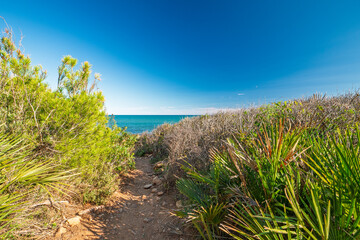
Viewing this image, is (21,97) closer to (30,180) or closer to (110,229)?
(30,180)

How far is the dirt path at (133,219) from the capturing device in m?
2.90

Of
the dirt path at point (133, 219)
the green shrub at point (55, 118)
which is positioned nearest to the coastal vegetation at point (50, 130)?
the green shrub at point (55, 118)

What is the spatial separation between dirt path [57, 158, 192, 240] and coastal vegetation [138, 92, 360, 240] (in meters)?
0.50

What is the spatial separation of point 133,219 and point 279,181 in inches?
133

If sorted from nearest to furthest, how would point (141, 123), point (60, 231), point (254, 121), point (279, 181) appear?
1. point (279, 181)
2. point (60, 231)
3. point (254, 121)
4. point (141, 123)

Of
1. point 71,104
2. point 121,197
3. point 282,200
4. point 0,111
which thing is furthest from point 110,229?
point 282,200

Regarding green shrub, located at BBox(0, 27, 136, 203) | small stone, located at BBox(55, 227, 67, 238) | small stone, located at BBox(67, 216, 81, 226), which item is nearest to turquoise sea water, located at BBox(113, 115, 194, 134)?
green shrub, located at BBox(0, 27, 136, 203)

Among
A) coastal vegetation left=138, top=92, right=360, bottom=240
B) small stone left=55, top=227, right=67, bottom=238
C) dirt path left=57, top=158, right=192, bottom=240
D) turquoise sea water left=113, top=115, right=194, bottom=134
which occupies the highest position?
coastal vegetation left=138, top=92, right=360, bottom=240

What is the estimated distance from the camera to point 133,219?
3.50 metres

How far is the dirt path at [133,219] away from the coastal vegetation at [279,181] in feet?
1.65

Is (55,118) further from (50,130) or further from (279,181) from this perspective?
(279,181)

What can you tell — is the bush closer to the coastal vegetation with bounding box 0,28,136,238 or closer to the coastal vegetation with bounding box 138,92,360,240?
the coastal vegetation with bounding box 138,92,360,240

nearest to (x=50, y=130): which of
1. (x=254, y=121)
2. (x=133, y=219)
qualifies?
(x=133, y=219)

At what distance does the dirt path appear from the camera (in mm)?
2902
